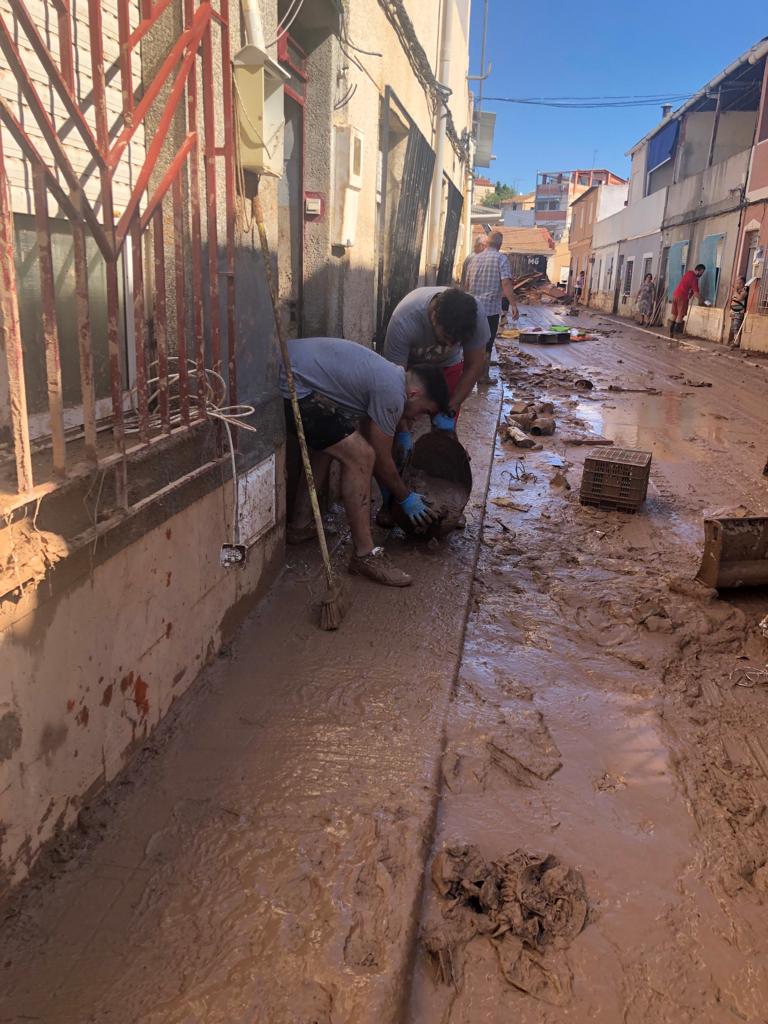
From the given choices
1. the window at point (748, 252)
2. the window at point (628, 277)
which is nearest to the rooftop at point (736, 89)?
the window at point (748, 252)

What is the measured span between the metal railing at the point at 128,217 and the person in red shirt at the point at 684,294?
64.5 feet

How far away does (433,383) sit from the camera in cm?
443

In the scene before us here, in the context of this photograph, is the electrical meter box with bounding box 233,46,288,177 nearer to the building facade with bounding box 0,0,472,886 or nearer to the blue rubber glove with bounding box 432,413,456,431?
the building facade with bounding box 0,0,472,886

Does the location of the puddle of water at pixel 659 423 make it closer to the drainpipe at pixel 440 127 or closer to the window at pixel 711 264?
the drainpipe at pixel 440 127

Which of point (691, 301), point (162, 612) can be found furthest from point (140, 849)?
point (691, 301)

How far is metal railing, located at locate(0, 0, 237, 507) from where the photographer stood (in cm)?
183

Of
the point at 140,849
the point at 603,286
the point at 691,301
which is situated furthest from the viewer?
the point at 603,286

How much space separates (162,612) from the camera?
2648 mm

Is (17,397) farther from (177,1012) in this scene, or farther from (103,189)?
(177,1012)

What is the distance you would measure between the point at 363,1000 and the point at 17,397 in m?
1.64

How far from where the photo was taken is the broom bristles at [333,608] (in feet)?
11.6

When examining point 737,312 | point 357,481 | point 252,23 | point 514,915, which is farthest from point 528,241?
point 514,915

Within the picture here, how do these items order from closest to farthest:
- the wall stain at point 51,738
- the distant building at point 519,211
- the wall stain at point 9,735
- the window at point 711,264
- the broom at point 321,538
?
the wall stain at point 9,735 → the wall stain at point 51,738 → the broom at point 321,538 → the window at point 711,264 → the distant building at point 519,211

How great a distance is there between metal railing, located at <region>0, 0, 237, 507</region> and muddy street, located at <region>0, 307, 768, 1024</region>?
1058 millimetres
